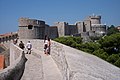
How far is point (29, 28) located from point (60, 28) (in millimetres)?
22302

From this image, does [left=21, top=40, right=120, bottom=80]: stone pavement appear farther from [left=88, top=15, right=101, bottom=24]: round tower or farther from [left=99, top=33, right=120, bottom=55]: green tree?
[left=88, top=15, right=101, bottom=24]: round tower

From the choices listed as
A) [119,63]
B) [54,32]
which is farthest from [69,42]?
[54,32]

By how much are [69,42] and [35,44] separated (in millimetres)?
13620

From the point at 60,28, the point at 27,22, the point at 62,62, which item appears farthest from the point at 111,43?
the point at 60,28

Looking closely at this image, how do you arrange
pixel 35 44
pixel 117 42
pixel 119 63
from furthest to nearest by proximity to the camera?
pixel 117 42 → pixel 119 63 → pixel 35 44

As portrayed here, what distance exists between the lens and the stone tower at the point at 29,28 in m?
32.8

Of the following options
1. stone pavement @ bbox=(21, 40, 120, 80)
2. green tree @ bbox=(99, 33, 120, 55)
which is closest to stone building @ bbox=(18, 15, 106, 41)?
green tree @ bbox=(99, 33, 120, 55)

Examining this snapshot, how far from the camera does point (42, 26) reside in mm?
35031

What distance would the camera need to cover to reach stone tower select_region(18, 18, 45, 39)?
32781 millimetres

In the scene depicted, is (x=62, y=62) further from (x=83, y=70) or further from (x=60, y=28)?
(x=60, y=28)

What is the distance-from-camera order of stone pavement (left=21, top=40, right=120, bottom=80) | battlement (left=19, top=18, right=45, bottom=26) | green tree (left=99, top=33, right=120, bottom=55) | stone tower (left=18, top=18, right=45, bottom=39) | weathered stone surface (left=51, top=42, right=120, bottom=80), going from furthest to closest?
stone tower (left=18, top=18, right=45, bottom=39) → battlement (left=19, top=18, right=45, bottom=26) → green tree (left=99, top=33, right=120, bottom=55) → stone pavement (left=21, top=40, right=120, bottom=80) → weathered stone surface (left=51, top=42, right=120, bottom=80)

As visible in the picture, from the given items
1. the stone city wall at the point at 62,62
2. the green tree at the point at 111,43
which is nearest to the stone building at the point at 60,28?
the green tree at the point at 111,43

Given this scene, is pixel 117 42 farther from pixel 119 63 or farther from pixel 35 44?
pixel 35 44

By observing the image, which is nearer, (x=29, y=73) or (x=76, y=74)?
(x=76, y=74)
